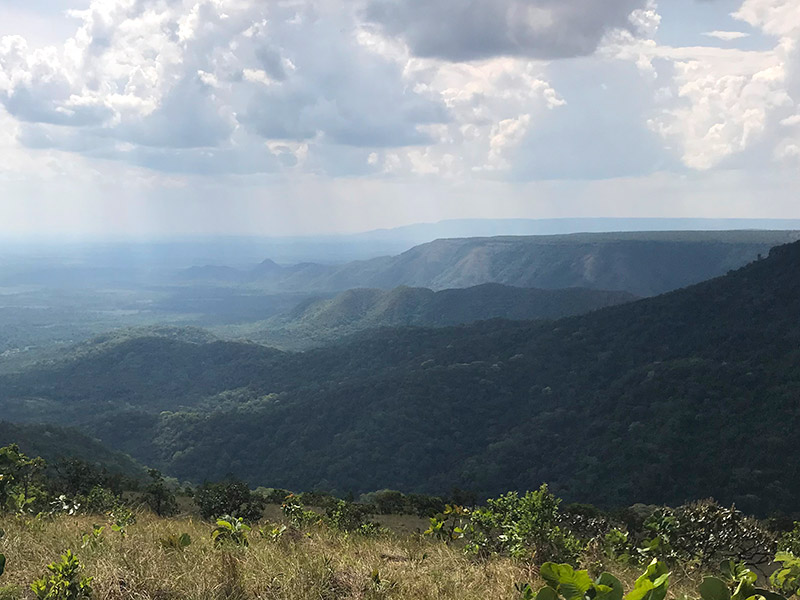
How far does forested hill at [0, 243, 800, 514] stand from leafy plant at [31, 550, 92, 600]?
6445 cm

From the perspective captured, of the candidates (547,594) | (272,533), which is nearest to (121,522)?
(272,533)

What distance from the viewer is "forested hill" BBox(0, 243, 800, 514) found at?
6788cm

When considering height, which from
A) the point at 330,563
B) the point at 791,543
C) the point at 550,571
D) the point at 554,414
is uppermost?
the point at 550,571

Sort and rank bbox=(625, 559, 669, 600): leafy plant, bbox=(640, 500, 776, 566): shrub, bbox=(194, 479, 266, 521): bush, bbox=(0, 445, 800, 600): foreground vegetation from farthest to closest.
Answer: bbox=(194, 479, 266, 521): bush → bbox=(640, 500, 776, 566): shrub → bbox=(0, 445, 800, 600): foreground vegetation → bbox=(625, 559, 669, 600): leafy plant

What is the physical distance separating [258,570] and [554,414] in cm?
9427

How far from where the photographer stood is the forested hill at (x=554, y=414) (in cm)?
6788

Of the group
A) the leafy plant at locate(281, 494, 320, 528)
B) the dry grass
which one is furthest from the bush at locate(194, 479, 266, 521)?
the dry grass

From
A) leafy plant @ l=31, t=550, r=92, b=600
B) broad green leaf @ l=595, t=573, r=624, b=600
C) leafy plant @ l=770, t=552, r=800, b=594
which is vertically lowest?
leafy plant @ l=31, t=550, r=92, b=600

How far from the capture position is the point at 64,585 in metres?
5.85

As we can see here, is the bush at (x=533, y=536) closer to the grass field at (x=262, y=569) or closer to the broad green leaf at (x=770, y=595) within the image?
the grass field at (x=262, y=569)

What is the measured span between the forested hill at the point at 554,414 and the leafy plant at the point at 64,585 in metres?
64.5

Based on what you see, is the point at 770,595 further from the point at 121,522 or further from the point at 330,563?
the point at 121,522

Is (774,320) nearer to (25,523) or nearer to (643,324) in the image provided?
(643,324)

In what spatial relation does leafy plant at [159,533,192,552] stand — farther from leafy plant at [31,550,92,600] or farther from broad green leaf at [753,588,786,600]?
broad green leaf at [753,588,786,600]
